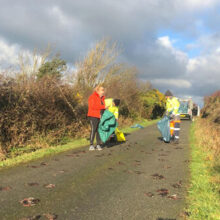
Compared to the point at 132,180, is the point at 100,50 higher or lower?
higher

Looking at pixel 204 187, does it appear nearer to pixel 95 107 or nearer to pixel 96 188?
pixel 96 188

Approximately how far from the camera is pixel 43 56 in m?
18.5

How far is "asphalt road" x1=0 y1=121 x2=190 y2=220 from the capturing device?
2.98 metres

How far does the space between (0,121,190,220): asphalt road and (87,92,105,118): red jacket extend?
164cm

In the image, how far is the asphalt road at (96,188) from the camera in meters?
2.98

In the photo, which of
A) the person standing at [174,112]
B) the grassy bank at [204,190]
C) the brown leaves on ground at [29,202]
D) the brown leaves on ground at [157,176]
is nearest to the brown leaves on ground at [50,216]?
the brown leaves on ground at [29,202]

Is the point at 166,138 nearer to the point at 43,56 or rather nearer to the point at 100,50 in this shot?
the point at 43,56

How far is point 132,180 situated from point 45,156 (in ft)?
10.3

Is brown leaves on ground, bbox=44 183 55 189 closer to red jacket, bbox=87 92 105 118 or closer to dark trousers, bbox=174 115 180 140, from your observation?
red jacket, bbox=87 92 105 118

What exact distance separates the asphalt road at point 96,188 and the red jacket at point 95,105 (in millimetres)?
1642

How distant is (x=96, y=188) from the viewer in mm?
3912

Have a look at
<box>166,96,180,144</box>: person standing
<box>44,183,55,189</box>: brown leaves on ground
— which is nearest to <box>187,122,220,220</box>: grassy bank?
<box>44,183,55,189</box>: brown leaves on ground

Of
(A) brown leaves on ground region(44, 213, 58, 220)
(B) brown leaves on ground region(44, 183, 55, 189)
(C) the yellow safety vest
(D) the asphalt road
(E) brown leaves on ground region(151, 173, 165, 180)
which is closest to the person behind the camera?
(A) brown leaves on ground region(44, 213, 58, 220)

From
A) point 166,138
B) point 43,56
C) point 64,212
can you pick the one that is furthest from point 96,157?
point 43,56
